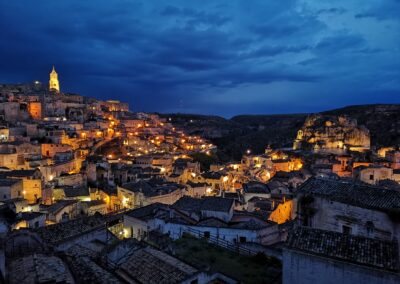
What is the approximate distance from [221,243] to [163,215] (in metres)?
5.84

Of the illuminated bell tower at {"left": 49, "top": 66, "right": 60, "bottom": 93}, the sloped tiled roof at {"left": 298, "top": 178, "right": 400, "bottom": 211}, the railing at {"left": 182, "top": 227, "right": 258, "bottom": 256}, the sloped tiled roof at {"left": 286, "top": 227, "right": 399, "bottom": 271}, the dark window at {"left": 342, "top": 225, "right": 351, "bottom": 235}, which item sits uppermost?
the illuminated bell tower at {"left": 49, "top": 66, "right": 60, "bottom": 93}

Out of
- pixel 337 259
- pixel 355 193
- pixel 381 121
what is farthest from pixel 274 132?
pixel 337 259

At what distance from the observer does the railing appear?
21016 millimetres

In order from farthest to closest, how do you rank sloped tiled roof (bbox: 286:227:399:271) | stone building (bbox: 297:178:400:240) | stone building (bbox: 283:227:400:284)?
stone building (bbox: 297:178:400:240), sloped tiled roof (bbox: 286:227:399:271), stone building (bbox: 283:227:400:284)

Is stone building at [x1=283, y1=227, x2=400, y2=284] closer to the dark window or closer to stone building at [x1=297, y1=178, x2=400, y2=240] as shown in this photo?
stone building at [x1=297, y1=178, x2=400, y2=240]

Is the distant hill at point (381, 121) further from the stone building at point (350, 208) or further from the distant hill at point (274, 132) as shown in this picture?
the stone building at point (350, 208)

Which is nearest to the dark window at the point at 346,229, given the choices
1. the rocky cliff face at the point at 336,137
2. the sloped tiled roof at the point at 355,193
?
the sloped tiled roof at the point at 355,193

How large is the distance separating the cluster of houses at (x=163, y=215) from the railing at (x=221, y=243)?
0.08m

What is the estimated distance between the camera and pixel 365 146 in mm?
87750

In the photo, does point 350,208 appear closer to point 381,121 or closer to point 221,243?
point 221,243

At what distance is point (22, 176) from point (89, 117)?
51026 mm

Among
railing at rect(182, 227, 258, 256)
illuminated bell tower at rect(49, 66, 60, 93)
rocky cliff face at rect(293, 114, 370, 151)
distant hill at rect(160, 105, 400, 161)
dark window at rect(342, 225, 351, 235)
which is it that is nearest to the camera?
dark window at rect(342, 225, 351, 235)

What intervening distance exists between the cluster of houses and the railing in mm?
85

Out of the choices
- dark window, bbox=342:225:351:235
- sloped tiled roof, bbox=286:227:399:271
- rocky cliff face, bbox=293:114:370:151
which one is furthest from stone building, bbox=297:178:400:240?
rocky cliff face, bbox=293:114:370:151
